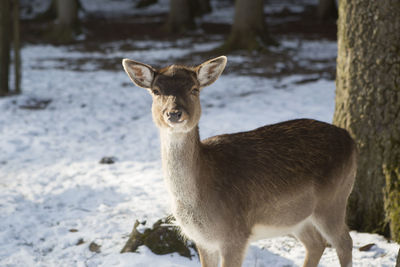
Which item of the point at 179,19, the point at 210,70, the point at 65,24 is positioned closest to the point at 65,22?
the point at 65,24

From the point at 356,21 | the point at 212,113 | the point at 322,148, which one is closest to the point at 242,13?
the point at 212,113

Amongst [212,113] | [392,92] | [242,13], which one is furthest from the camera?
[242,13]

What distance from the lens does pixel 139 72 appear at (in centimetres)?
394

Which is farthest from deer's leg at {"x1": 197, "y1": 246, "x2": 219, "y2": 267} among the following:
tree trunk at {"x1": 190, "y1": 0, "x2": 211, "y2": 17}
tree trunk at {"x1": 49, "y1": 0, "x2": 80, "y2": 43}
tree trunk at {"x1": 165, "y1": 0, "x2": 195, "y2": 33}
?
tree trunk at {"x1": 190, "y1": 0, "x2": 211, "y2": 17}

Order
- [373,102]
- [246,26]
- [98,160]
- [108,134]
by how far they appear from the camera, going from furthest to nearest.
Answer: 1. [246,26]
2. [108,134]
3. [98,160]
4. [373,102]

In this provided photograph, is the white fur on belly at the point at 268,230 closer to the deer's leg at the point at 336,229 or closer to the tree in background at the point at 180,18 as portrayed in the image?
the deer's leg at the point at 336,229

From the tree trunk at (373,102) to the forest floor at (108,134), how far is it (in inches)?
16.3

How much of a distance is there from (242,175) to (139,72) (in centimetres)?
120

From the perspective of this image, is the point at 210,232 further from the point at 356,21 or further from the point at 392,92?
the point at 356,21

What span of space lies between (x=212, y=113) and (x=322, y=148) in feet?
20.1

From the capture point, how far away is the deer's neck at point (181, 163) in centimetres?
378

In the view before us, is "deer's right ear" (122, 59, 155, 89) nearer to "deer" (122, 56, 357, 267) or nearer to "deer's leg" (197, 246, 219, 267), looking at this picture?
"deer" (122, 56, 357, 267)

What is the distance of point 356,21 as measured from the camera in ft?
17.3

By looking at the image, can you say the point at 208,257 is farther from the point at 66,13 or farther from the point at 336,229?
the point at 66,13
